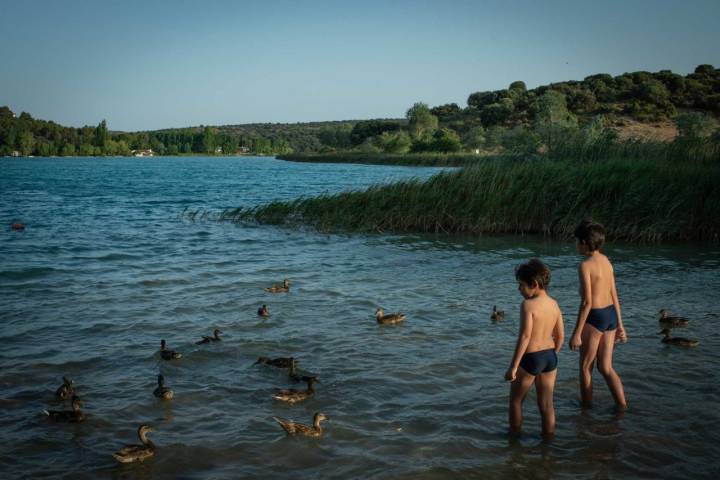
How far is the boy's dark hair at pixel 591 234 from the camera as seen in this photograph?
6145 millimetres

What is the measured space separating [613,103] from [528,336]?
12738cm

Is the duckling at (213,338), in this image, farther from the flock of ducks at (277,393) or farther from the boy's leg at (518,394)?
the boy's leg at (518,394)

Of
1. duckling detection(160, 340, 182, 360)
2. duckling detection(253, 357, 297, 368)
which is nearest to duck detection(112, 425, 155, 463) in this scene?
duckling detection(253, 357, 297, 368)

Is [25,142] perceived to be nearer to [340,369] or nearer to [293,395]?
[340,369]

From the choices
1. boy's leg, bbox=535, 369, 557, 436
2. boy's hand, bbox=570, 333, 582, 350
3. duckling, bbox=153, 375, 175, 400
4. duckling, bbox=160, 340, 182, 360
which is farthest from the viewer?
duckling, bbox=160, 340, 182, 360


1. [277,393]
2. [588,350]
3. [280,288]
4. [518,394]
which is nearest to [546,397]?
[518,394]

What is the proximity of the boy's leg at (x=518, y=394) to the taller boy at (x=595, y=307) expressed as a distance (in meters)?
0.74

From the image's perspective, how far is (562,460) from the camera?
18.4 ft

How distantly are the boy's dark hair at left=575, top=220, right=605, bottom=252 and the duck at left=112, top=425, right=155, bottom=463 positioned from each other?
501cm

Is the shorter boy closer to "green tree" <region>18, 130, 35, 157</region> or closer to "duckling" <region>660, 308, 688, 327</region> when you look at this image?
"duckling" <region>660, 308, 688, 327</region>

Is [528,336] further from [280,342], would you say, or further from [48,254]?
[48,254]

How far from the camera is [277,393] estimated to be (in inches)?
284

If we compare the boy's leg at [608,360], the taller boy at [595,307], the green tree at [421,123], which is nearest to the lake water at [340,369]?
the boy's leg at [608,360]

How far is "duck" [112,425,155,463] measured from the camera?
5641mm
